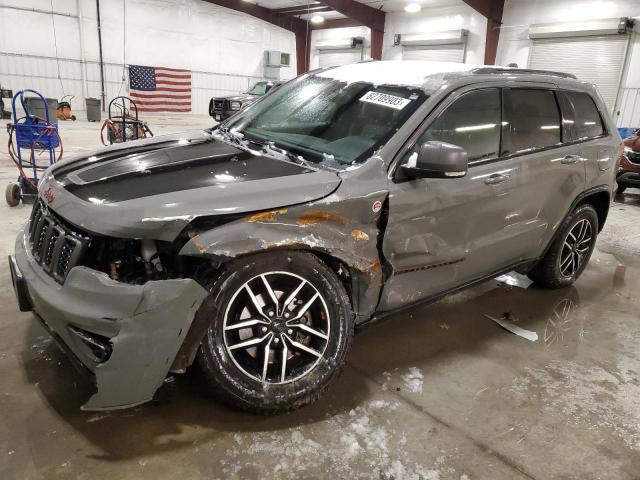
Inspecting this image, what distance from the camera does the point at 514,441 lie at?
2.23 m

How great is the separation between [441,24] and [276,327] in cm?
1903

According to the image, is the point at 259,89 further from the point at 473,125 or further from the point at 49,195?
the point at 49,195

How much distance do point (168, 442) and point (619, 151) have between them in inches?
152

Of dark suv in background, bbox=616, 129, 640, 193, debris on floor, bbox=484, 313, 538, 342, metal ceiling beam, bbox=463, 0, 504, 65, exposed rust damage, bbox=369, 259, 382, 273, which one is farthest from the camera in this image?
metal ceiling beam, bbox=463, 0, 504, 65

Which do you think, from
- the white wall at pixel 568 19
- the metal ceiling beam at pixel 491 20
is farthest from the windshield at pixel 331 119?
the metal ceiling beam at pixel 491 20

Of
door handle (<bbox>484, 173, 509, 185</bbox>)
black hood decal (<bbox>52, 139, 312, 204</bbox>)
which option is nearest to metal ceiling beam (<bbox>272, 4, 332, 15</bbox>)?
door handle (<bbox>484, 173, 509, 185</bbox>)

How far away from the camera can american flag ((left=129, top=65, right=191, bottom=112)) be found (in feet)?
62.1

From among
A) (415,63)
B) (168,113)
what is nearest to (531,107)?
(415,63)

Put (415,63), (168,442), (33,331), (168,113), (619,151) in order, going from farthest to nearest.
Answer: (168,113)
(619,151)
(415,63)
(33,331)
(168,442)

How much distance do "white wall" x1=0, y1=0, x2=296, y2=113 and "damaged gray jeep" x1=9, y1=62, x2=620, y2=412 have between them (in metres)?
17.3

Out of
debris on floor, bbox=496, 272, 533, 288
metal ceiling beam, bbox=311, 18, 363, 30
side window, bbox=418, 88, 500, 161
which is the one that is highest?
metal ceiling beam, bbox=311, 18, 363, 30

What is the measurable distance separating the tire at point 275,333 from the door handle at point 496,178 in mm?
1123

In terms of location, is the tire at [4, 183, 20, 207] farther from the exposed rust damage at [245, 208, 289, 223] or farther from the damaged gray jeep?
the exposed rust damage at [245, 208, 289, 223]

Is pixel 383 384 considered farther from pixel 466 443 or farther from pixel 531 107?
pixel 531 107
